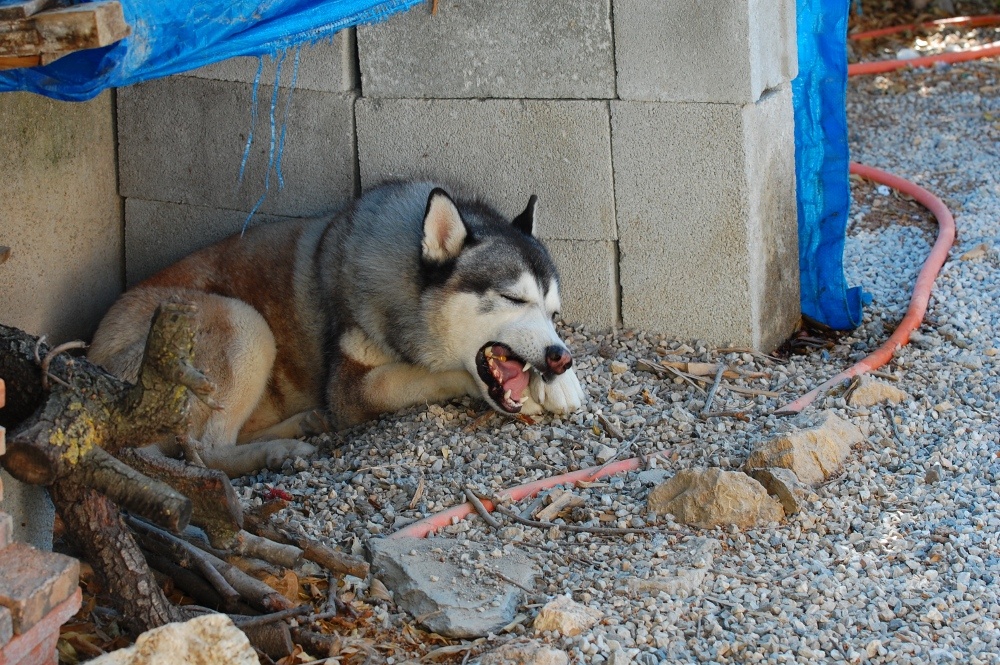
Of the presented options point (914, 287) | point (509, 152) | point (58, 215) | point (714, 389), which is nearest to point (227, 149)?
point (58, 215)

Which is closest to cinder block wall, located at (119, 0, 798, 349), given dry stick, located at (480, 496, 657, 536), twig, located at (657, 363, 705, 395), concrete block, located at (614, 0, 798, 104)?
concrete block, located at (614, 0, 798, 104)

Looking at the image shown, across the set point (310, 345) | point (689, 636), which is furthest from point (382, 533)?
point (310, 345)

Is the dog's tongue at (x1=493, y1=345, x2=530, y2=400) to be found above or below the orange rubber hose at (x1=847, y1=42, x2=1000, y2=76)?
below

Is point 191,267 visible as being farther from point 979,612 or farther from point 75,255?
point 979,612

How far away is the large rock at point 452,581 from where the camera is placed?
3344mm

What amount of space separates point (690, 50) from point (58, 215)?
3195mm

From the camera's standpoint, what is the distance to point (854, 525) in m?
3.92

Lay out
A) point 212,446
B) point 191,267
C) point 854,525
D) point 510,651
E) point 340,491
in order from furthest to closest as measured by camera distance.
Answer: point 191,267
point 212,446
point 340,491
point 854,525
point 510,651

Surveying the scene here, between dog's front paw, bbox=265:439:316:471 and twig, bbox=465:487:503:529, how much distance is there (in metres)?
1.10

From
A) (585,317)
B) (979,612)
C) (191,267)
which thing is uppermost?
(191,267)

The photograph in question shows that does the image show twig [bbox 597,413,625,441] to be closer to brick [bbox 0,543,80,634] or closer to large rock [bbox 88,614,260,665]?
large rock [bbox 88,614,260,665]

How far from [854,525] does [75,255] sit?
4.01 meters

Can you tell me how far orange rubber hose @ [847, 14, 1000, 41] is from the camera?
34.1ft

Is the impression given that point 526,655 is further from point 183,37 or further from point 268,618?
point 183,37
